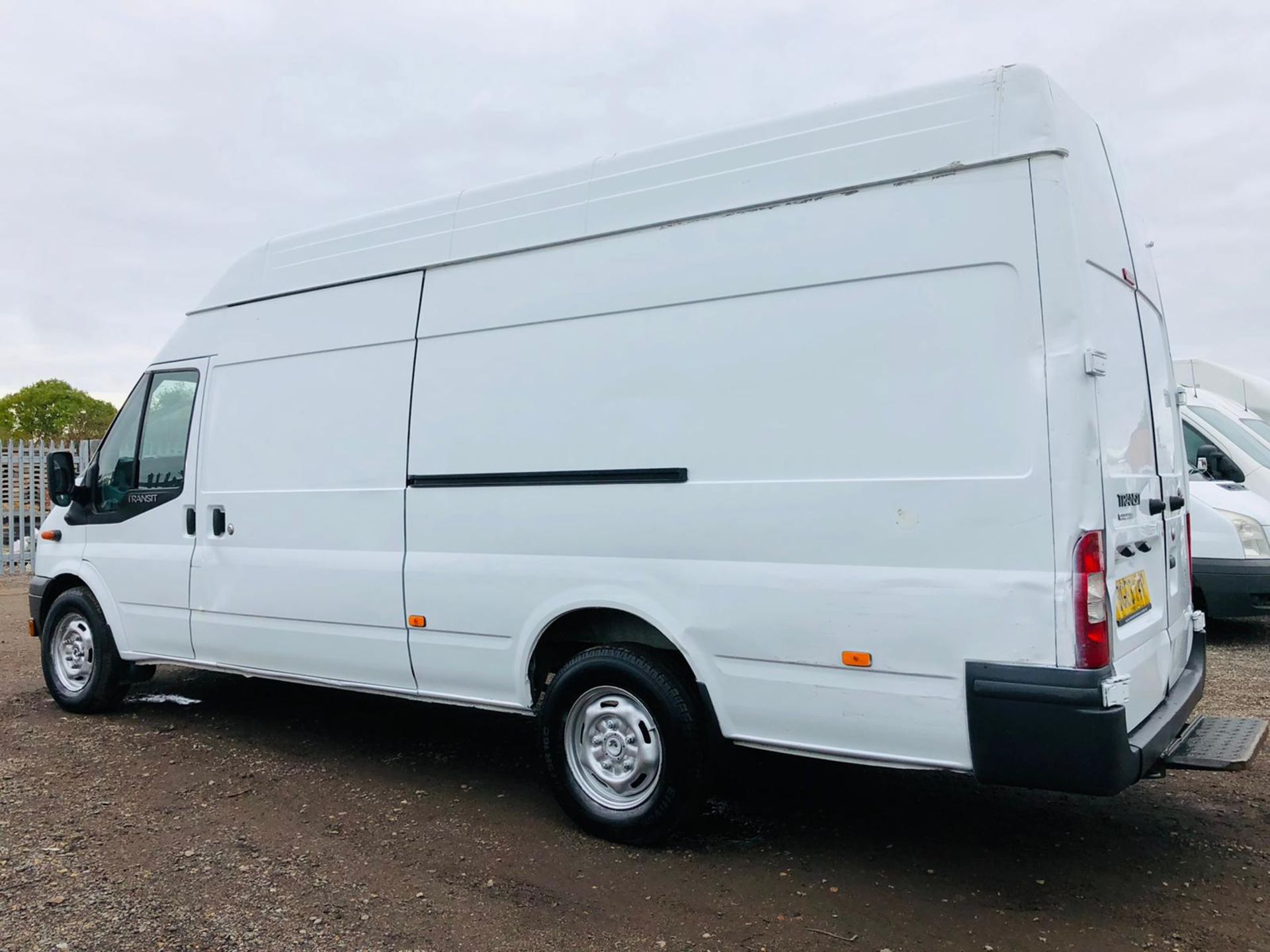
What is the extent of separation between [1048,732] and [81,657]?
5.99 m

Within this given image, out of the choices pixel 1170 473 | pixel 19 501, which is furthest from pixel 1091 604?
pixel 19 501

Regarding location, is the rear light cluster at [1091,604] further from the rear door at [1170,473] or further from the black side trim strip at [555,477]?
the black side trim strip at [555,477]

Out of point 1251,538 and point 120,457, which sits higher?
point 120,457

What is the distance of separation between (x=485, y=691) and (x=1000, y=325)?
108 inches

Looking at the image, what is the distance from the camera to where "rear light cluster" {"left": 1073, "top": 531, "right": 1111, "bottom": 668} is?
10.9ft

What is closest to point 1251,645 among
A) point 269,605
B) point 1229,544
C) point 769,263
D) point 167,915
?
point 1229,544

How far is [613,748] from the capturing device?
441 centimetres

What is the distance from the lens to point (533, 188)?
4816 millimetres

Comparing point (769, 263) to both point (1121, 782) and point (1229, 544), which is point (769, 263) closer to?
point (1121, 782)

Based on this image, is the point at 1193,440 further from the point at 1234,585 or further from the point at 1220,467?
the point at 1234,585

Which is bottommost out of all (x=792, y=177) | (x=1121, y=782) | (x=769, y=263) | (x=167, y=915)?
(x=167, y=915)

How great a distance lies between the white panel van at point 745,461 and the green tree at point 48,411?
6638 centimetres

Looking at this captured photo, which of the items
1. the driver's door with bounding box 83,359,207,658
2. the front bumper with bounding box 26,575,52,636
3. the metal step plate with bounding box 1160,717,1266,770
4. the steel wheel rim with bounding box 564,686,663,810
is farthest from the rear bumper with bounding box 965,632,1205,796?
the front bumper with bounding box 26,575,52,636

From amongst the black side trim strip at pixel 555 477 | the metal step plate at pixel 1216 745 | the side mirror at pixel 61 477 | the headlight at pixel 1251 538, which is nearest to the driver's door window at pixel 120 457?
the side mirror at pixel 61 477
